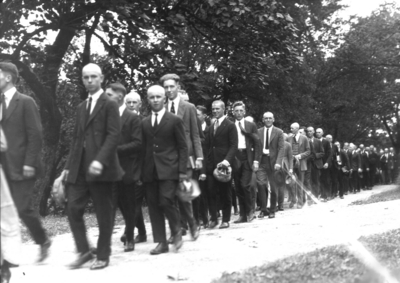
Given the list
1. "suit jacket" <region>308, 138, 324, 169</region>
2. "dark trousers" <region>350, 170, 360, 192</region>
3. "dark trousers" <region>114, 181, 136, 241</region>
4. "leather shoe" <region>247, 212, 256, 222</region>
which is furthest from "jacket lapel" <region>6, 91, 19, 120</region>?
"dark trousers" <region>350, 170, 360, 192</region>

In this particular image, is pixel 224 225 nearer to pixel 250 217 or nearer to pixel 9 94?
pixel 250 217

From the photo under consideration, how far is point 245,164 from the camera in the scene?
13.3 metres

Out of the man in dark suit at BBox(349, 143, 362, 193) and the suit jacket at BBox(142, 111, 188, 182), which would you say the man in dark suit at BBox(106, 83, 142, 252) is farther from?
the man in dark suit at BBox(349, 143, 362, 193)

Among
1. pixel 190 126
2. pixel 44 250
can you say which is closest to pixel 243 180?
pixel 190 126

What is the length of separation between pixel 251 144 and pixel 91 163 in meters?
6.18

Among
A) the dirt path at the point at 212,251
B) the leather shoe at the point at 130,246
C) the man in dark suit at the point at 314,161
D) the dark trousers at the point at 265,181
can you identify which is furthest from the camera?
the man in dark suit at the point at 314,161

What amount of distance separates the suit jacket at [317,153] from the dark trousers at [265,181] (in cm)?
577

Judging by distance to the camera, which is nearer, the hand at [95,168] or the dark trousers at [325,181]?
the hand at [95,168]

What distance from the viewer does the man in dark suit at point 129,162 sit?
907 cm

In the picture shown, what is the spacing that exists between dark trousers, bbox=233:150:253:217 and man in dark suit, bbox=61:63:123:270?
218 inches

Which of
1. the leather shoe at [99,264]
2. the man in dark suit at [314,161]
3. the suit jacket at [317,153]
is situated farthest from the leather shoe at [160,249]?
the suit jacket at [317,153]

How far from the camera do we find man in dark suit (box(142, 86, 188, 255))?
8.88 metres

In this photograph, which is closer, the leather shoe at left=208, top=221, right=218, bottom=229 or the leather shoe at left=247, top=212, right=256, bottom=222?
the leather shoe at left=208, top=221, right=218, bottom=229

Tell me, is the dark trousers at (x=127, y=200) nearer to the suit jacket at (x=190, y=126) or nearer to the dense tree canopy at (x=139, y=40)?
the suit jacket at (x=190, y=126)
